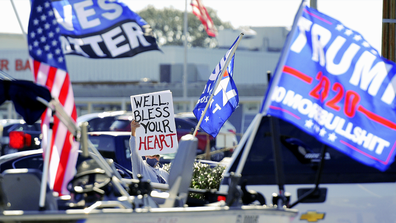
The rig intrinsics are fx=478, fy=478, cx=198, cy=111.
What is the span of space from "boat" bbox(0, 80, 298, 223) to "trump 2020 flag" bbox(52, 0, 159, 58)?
1554 millimetres

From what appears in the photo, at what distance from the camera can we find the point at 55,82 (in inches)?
138

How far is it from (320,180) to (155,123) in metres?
2.88

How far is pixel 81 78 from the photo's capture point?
34781mm

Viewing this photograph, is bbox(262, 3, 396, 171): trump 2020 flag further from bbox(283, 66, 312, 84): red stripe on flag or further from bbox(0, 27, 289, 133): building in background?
bbox(0, 27, 289, 133): building in background

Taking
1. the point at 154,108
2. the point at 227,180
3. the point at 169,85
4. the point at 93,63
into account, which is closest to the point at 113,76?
the point at 93,63

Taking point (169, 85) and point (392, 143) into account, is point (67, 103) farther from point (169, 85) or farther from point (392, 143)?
point (169, 85)

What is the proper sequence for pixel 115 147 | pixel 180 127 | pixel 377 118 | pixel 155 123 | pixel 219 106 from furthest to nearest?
pixel 180 127 → pixel 115 147 → pixel 155 123 → pixel 219 106 → pixel 377 118

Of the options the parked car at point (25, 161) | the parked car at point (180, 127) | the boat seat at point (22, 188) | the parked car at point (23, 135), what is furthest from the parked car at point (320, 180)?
the parked car at point (180, 127)

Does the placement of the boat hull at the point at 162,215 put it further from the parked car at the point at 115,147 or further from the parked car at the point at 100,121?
the parked car at the point at 100,121

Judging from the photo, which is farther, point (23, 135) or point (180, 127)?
point (180, 127)

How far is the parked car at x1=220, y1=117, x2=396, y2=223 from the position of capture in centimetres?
402

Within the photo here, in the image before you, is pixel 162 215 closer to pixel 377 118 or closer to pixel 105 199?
pixel 105 199

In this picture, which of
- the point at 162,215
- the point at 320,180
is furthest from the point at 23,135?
the point at 162,215

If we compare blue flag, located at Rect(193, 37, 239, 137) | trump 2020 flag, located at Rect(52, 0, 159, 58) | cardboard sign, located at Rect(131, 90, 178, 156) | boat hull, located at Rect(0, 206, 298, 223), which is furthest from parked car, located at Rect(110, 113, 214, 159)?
boat hull, located at Rect(0, 206, 298, 223)
